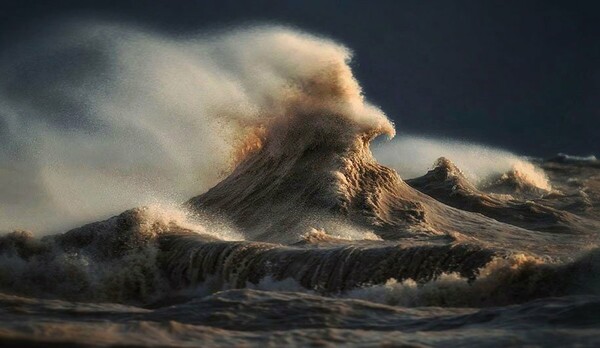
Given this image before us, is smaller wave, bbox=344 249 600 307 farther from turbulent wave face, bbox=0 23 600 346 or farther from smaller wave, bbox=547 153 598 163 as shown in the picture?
smaller wave, bbox=547 153 598 163

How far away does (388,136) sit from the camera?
1583cm

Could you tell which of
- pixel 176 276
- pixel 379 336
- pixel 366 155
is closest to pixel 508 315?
pixel 379 336

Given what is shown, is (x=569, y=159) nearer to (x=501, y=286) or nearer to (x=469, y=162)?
(x=469, y=162)

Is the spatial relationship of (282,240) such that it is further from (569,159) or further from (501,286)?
(569,159)

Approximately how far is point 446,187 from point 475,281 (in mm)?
12913

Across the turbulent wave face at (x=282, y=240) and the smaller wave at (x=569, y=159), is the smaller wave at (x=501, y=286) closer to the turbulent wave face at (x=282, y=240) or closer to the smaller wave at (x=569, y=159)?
the turbulent wave face at (x=282, y=240)

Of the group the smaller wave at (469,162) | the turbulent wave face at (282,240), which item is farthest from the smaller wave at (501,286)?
the smaller wave at (469,162)

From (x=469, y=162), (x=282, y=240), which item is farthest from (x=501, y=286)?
(x=469, y=162)

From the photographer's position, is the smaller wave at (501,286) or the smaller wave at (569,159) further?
the smaller wave at (569,159)

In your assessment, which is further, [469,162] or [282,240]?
[469,162]

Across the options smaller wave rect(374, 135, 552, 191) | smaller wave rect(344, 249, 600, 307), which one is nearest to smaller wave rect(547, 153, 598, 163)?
smaller wave rect(374, 135, 552, 191)

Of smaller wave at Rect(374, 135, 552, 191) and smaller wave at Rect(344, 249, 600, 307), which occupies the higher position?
smaller wave at Rect(374, 135, 552, 191)

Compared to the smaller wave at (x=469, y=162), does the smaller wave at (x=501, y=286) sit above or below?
below

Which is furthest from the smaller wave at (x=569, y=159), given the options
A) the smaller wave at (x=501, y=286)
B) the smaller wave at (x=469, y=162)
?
the smaller wave at (x=501, y=286)
